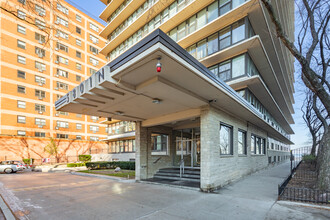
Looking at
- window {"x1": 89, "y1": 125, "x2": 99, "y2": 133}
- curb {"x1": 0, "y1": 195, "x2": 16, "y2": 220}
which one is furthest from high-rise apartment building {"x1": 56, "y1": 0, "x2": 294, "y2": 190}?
window {"x1": 89, "y1": 125, "x2": 99, "y2": 133}

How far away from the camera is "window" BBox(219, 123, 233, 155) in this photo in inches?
430

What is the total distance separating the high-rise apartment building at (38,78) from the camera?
29.2 metres

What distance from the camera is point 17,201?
25.2 ft

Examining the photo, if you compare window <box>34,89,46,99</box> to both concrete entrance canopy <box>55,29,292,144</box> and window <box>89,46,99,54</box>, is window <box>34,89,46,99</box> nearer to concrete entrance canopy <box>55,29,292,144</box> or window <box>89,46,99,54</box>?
window <box>89,46,99,54</box>

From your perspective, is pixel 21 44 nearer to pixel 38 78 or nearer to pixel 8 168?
pixel 38 78

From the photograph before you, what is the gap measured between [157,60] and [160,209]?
4.80 meters

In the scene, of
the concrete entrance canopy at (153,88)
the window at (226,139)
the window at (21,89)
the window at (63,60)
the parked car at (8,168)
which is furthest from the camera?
the window at (63,60)

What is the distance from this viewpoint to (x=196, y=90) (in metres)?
7.66

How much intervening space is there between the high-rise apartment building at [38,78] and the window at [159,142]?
18427mm

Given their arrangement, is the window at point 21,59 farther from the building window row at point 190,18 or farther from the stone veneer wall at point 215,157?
the stone veneer wall at point 215,157

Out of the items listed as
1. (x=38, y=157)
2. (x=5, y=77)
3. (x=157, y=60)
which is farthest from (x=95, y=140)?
(x=157, y=60)

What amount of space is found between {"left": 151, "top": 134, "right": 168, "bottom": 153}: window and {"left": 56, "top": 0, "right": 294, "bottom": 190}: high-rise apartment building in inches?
2.9

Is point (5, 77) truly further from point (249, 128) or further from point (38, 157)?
point (249, 128)

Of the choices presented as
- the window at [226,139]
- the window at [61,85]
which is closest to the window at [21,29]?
the window at [61,85]
